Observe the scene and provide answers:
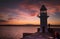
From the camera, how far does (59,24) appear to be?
4.56 meters

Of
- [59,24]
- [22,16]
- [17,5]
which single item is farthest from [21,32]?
[59,24]

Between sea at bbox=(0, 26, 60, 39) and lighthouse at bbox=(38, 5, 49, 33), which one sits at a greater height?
lighthouse at bbox=(38, 5, 49, 33)

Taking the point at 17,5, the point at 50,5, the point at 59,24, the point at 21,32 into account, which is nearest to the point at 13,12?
the point at 17,5

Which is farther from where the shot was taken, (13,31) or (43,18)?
(13,31)

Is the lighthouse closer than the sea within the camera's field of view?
Yes

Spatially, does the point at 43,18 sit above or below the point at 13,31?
above

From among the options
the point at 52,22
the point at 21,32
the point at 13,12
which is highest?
the point at 13,12

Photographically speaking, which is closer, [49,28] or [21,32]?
[49,28]

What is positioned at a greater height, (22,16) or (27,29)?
(22,16)

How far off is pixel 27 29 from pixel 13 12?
2.42 ft

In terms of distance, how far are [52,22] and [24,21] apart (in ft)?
2.83

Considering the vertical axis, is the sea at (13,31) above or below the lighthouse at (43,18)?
below

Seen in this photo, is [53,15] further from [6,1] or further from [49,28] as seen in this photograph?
[6,1]

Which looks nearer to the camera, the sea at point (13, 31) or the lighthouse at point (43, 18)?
the lighthouse at point (43, 18)
